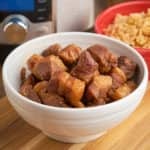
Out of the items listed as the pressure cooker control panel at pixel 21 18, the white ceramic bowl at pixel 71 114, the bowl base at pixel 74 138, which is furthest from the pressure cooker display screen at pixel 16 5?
the bowl base at pixel 74 138

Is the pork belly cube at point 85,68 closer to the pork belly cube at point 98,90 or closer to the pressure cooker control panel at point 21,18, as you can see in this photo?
the pork belly cube at point 98,90

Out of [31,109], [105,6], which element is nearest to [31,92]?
[31,109]

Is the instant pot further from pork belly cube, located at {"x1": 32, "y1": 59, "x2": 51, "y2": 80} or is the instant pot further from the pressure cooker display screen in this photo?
pork belly cube, located at {"x1": 32, "y1": 59, "x2": 51, "y2": 80}

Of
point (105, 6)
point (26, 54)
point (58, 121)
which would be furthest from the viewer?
point (105, 6)

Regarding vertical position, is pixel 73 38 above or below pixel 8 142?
above

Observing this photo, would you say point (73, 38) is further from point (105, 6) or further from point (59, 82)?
point (105, 6)

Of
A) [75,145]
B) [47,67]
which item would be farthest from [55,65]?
[75,145]

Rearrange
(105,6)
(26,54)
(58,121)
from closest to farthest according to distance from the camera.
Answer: (58,121) → (26,54) → (105,6)
